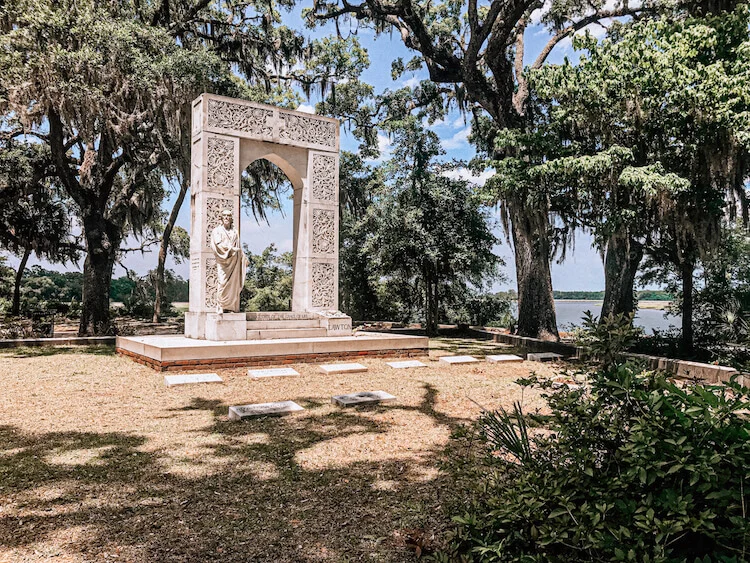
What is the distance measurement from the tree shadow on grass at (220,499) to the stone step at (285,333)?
4.87 metres

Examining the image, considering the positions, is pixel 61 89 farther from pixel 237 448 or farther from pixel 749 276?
pixel 749 276

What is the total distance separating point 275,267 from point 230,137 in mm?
10948

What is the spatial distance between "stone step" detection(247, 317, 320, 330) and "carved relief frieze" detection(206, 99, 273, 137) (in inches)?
157

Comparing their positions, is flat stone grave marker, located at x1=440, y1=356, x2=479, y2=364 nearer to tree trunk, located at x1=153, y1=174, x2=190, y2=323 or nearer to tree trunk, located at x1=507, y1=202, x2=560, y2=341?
tree trunk, located at x1=507, y1=202, x2=560, y2=341

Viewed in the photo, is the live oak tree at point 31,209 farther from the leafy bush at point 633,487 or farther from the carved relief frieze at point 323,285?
the leafy bush at point 633,487

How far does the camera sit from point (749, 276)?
34.4 feet

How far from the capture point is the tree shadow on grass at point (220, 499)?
2410 mm

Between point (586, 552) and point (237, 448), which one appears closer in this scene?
point (586, 552)

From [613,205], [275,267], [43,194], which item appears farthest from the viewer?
[275,267]

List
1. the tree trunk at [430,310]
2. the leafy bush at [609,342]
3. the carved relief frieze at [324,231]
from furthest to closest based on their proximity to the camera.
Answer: the tree trunk at [430,310]
the carved relief frieze at [324,231]
the leafy bush at [609,342]

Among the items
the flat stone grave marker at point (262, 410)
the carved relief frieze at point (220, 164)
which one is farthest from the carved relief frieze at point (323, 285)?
the flat stone grave marker at point (262, 410)

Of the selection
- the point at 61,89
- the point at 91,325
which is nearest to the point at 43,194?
the point at 91,325

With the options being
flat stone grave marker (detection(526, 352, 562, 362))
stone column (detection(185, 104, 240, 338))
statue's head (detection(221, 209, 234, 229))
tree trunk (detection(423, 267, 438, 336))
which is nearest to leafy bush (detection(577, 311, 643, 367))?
flat stone grave marker (detection(526, 352, 562, 362))

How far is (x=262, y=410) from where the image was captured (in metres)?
4.90
